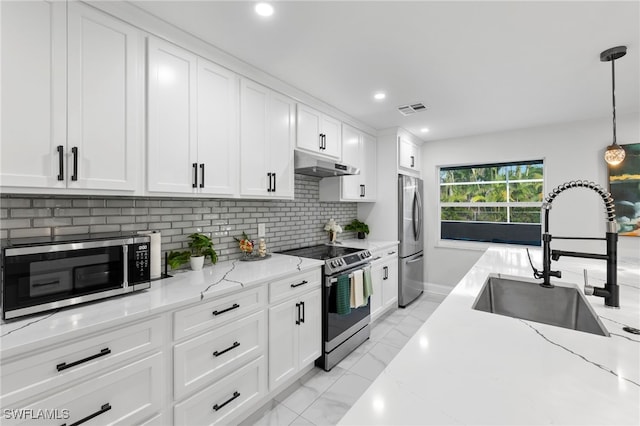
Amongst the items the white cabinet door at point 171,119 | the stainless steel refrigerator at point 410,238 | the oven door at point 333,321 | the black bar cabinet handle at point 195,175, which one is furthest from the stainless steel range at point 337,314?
the white cabinet door at point 171,119

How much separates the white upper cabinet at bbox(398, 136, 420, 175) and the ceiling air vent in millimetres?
706

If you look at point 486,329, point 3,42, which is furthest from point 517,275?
point 3,42

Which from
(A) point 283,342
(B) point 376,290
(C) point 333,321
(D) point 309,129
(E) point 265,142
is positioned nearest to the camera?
(A) point 283,342

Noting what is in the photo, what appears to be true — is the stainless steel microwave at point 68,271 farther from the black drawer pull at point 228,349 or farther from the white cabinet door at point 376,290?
the white cabinet door at point 376,290

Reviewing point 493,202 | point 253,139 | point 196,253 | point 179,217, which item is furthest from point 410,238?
point 179,217

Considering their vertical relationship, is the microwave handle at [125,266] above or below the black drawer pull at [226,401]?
above

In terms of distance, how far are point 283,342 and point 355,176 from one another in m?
2.29

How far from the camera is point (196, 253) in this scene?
2.13 metres

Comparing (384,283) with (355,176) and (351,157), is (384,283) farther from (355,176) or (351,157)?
(351,157)

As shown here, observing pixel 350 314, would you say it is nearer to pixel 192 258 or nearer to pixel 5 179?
pixel 192 258

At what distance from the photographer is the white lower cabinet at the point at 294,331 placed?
2.03 metres

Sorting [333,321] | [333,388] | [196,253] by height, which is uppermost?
[196,253]

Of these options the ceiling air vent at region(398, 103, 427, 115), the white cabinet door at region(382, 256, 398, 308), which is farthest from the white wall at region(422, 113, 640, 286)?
the ceiling air vent at region(398, 103, 427, 115)

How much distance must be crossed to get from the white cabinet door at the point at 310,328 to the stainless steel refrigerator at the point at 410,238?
6.30 feet
